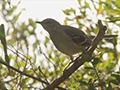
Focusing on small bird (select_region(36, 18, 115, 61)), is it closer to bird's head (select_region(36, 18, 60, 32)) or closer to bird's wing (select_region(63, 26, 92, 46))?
bird's wing (select_region(63, 26, 92, 46))

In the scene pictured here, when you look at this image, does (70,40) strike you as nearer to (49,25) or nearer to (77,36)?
(77,36)

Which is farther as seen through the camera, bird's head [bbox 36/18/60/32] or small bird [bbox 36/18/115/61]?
bird's head [bbox 36/18/60/32]

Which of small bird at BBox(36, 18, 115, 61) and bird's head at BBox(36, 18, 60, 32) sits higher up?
bird's head at BBox(36, 18, 60, 32)

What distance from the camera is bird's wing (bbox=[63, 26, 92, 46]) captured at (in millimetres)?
3616

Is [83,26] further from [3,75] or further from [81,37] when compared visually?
[3,75]

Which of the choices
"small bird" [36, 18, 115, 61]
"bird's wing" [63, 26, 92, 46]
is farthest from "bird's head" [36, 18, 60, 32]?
"bird's wing" [63, 26, 92, 46]

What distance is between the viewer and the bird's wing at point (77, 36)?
3.62 meters

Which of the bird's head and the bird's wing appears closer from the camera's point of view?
the bird's wing

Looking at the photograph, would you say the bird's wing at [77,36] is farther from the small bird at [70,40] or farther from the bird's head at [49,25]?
the bird's head at [49,25]

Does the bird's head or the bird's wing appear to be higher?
the bird's head

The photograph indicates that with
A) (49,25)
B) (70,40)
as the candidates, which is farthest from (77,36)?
(49,25)

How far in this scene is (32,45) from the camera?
382cm

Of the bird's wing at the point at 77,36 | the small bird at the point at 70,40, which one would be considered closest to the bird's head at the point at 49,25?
the small bird at the point at 70,40

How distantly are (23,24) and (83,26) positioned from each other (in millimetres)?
821
